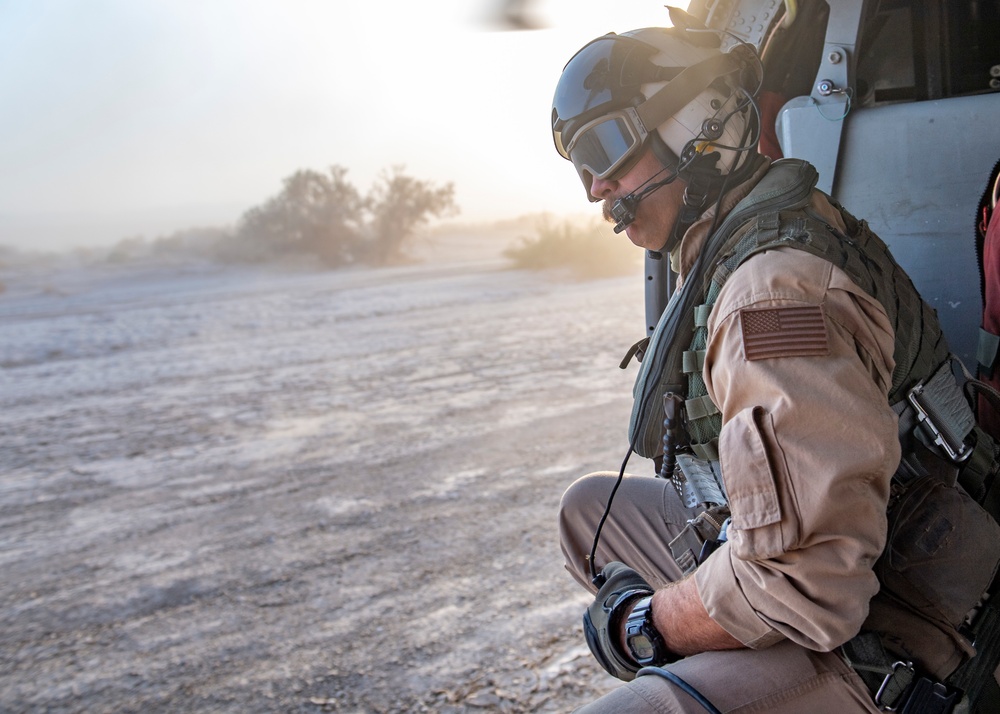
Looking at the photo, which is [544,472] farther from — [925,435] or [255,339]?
[255,339]

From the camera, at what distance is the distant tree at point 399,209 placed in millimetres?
17766

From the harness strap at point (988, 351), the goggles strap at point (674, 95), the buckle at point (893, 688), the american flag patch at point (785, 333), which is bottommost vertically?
the buckle at point (893, 688)

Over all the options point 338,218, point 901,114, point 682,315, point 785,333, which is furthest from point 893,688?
point 338,218

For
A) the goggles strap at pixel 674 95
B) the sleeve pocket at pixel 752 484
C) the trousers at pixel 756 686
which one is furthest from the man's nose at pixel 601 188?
the trousers at pixel 756 686

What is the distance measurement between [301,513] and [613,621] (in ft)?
9.06

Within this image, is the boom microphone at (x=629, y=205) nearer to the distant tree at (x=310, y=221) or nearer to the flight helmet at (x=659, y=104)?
the flight helmet at (x=659, y=104)

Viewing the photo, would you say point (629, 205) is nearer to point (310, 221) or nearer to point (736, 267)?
point (736, 267)

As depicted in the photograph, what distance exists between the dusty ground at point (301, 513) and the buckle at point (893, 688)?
1277 millimetres

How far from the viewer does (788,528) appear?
1.36 metres

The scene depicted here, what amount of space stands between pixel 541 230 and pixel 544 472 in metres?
11.0

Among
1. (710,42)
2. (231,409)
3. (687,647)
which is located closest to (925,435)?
(687,647)

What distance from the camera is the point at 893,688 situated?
57.4 inches

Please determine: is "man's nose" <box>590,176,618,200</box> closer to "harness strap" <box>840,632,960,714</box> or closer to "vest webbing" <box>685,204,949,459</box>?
"vest webbing" <box>685,204,949,459</box>

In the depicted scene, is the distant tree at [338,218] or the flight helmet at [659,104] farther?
the distant tree at [338,218]
